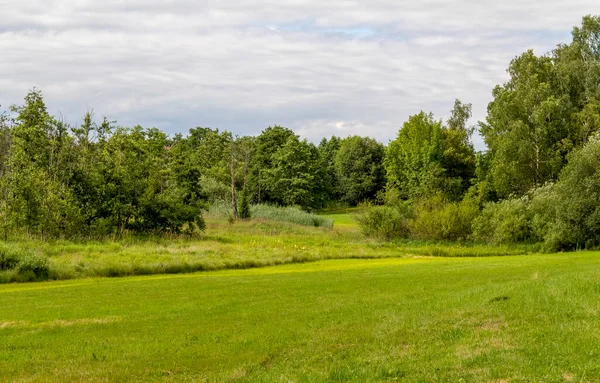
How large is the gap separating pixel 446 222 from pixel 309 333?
5438 cm

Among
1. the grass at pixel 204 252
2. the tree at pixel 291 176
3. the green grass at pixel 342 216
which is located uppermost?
the tree at pixel 291 176

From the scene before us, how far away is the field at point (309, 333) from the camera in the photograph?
10.9 meters

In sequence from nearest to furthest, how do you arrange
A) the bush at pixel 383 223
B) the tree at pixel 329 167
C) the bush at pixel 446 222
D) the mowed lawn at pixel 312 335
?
the mowed lawn at pixel 312 335
the bush at pixel 446 222
the bush at pixel 383 223
the tree at pixel 329 167

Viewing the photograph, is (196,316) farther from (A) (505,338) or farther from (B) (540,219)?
(B) (540,219)

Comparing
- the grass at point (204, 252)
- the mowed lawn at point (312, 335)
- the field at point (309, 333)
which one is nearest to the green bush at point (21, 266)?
the grass at point (204, 252)

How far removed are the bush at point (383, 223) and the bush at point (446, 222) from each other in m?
1.82

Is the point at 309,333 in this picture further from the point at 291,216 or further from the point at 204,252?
the point at 291,216

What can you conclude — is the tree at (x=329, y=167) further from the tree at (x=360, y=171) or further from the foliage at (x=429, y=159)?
the foliage at (x=429, y=159)

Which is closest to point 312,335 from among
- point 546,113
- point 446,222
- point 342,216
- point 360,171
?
point 446,222

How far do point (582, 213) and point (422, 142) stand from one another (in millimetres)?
46104

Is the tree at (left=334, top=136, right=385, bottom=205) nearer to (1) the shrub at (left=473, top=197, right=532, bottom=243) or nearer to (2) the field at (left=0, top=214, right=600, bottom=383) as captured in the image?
(1) the shrub at (left=473, top=197, right=532, bottom=243)

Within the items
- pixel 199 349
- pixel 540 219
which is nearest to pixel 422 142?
pixel 540 219

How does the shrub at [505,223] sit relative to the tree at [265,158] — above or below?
below

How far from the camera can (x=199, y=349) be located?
47.4 ft
